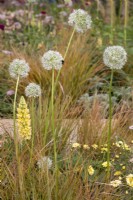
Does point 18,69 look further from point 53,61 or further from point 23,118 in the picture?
point 23,118

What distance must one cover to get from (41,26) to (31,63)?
113 inches

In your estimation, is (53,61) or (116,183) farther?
(116,183)

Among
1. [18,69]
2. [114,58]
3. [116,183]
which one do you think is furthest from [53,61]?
[116,183]

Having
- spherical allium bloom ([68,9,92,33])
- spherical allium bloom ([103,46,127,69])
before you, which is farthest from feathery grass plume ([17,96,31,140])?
spherical allium bloom ([68,9,92,33])

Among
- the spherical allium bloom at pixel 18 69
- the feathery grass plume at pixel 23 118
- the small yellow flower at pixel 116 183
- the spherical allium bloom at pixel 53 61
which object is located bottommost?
the small yellow flower at pixel 116 183

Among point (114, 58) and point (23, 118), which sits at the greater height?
point (114, 58)

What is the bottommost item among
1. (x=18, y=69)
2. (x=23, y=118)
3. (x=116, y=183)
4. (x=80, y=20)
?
(x=116, y=183)

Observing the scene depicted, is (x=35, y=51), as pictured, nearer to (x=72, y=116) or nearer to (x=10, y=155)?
(x=72, y=116)

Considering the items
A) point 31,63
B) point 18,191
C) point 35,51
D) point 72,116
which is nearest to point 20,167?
point 18,191

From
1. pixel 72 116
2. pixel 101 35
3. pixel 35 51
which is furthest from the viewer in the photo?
pixel 101 35

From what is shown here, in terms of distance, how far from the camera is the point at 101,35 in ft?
26.5

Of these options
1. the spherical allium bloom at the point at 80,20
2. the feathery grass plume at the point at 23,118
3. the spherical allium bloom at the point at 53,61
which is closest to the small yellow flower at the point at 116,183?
the feathery grass plume at the point at 23,118

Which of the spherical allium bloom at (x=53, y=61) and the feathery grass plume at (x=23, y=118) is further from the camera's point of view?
the spherical allium bloom at (x=53, y=61)

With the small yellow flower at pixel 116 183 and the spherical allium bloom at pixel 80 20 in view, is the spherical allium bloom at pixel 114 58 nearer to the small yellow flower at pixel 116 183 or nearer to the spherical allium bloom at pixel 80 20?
the spherical allium bloom at pixel 80 20
